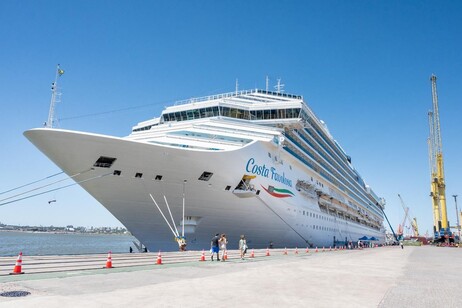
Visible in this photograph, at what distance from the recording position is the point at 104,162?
715 inches

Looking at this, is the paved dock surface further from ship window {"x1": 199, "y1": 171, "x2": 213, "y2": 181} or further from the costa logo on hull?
the costa logo on hull

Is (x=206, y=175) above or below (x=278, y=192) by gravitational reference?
above

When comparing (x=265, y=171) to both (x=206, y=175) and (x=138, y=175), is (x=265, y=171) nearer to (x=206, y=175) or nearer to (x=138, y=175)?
(x=206, y=175)

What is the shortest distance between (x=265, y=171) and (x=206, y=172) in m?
5.16

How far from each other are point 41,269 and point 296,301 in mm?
7937

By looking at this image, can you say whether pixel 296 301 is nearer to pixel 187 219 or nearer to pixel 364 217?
pixel 187 219

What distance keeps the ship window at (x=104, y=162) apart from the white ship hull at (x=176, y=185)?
6.9 inches

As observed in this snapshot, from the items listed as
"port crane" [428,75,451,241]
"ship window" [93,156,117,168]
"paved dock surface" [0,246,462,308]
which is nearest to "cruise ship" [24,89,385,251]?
"ship window" [93,156,117,168]

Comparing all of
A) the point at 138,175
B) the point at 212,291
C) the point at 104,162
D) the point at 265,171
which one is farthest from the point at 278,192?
the point at 212,291

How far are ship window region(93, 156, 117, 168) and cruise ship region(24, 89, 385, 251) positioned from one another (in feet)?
0.16

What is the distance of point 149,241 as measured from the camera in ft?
72.3

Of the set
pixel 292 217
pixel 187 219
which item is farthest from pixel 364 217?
pixel 187 219

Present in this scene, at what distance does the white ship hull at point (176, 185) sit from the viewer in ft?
57.7

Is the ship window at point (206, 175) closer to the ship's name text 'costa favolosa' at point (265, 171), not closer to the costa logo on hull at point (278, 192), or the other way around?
the ship's name text 'costa favolosa' at point (265, 171)
